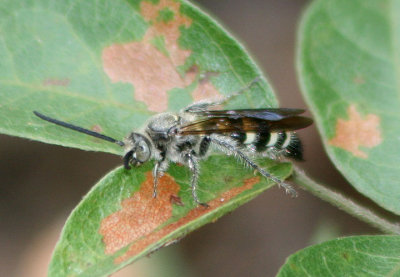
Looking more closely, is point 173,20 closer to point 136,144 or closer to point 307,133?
point 136,144

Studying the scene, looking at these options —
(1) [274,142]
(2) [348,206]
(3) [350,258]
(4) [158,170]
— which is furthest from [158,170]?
(3) [350,258]

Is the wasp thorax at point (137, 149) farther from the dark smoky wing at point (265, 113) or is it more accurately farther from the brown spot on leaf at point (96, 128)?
the dark smoky wing at point (265, 113)

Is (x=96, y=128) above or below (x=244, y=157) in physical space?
above

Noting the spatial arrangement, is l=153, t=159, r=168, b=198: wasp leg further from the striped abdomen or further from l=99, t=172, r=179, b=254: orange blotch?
the striped abdomen

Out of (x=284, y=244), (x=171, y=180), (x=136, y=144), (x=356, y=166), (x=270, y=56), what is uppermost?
(x=270, y=56)

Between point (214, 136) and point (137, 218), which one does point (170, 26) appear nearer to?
point (214, 136)

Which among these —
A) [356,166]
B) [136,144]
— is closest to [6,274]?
[136,144]
